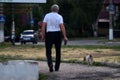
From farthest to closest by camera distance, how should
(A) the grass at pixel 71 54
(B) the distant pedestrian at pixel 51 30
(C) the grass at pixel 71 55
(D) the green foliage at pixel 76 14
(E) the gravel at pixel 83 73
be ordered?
(D) the green foliage at pixel 76 14 → (A) the grass at pixel 71 54 → (C) the grass at pixel 71 55 → (B) the distant pedestrian at pixel 51 30 → (E) the gravel at pixel 83 73

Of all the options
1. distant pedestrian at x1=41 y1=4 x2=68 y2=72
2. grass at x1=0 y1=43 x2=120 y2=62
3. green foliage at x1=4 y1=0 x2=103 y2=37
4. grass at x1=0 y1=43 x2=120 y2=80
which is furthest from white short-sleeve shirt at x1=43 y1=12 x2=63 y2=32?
green foliage at x1=4 y1=0 x2=103 y2=37

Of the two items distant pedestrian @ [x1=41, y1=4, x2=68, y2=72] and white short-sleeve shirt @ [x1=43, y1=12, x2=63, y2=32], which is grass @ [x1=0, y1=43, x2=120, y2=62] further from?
white short-sleeve shirt @ [x1=43, y1=12, x2=63, y2=32]

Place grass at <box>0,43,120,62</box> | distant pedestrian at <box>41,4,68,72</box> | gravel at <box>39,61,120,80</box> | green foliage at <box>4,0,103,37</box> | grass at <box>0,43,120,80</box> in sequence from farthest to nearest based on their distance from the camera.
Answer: green foliage at <box>4,0,103,37</box> < grass at <box>0,43,120,62</box> < grass at <box>0,43,120,80</box> < distant pedestrian at <box>41,4,68,72</box> < gravel at <box>39,61,120,80</box>

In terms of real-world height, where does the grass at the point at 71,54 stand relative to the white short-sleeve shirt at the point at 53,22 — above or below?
below

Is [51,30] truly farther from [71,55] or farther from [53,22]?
[71,55]

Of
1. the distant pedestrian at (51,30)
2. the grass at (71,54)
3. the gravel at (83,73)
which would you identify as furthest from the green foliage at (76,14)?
the distant pedestrian at (51,30)

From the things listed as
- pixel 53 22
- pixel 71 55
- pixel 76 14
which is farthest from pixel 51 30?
pixel 76 14

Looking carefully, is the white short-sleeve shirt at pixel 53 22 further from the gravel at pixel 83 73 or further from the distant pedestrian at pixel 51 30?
the gravel at pixel 83 73

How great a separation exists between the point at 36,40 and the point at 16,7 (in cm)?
709

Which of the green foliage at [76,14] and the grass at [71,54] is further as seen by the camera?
the green foliage at [76,14]

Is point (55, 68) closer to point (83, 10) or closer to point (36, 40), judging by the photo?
point (36, 40)

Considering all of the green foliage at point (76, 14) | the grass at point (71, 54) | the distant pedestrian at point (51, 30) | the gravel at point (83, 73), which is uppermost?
the distant pedestrian at point (51, 30)

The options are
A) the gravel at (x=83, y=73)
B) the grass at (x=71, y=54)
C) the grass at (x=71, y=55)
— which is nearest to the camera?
the gravel at (x=83, y=73)

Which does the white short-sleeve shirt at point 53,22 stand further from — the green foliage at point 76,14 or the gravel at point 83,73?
the green foliage at point 76,14
